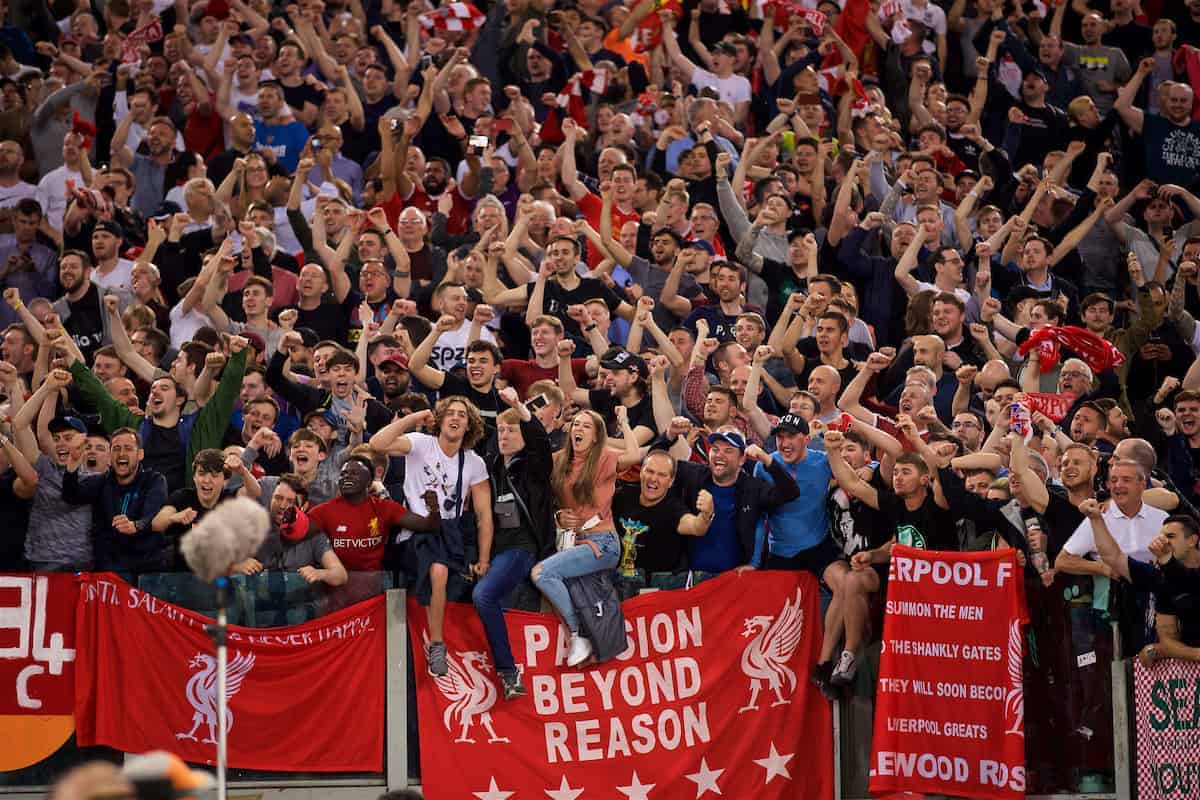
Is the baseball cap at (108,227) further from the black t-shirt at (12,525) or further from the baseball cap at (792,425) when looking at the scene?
the baseball cap at (792,425)

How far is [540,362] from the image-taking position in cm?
1492

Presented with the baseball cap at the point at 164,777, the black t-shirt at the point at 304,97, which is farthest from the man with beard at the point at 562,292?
the baseball cap at the point at 164,777

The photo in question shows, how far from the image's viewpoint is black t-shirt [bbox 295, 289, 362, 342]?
52.1ft

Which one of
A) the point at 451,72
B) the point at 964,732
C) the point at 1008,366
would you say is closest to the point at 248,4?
the point at 451,72

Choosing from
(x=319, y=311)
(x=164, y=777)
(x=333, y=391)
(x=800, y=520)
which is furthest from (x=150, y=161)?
(x=164, y=777)

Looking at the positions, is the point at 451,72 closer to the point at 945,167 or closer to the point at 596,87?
the point at 596,87

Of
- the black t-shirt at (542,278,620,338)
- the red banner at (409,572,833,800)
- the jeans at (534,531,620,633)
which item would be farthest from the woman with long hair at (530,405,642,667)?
the black t-shirt at (542,278,620,338)

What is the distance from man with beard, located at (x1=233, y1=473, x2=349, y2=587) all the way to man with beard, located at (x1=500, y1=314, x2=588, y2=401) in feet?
8.43

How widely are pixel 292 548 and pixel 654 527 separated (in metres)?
2.34

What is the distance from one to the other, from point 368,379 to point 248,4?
7415 mm

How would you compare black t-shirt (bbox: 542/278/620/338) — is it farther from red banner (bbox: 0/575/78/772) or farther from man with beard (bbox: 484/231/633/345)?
red banner (bbox: 0/575/78/772)

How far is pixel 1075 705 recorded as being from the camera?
12.2 meters

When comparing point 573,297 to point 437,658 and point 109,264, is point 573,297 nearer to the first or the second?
point 109,264

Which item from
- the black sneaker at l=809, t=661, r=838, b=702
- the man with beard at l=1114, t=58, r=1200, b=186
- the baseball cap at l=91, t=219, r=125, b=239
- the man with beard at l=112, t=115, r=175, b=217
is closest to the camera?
the black sneaker at l=809, t=661, r=838, b=702
